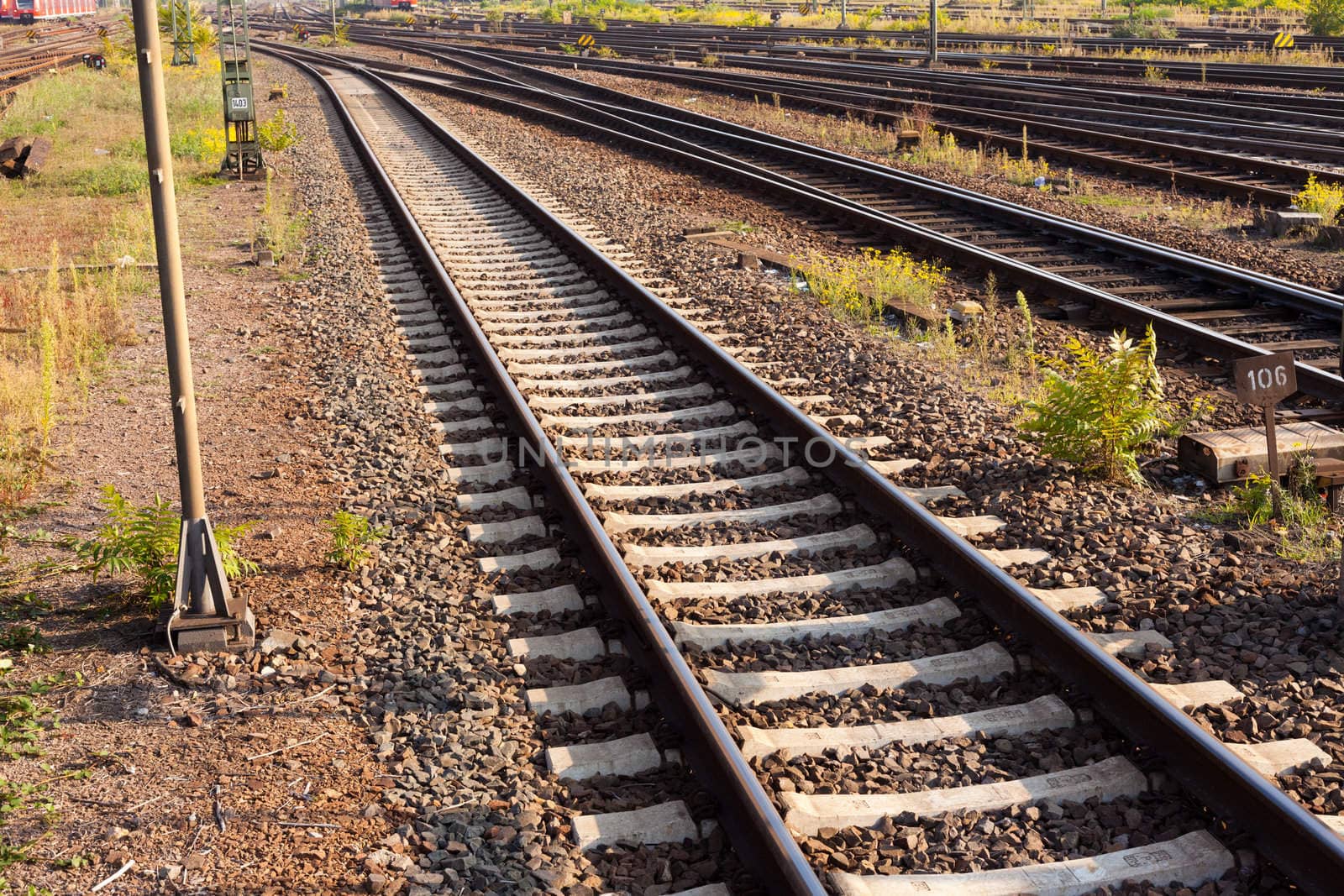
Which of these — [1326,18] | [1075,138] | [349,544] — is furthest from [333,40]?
[349,544]

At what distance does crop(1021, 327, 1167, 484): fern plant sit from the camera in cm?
719

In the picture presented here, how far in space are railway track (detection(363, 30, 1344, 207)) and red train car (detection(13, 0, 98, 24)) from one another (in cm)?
5863

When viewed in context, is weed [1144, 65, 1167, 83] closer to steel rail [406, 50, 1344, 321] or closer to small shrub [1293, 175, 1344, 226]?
steel rail [406, 50, 1344, 321]

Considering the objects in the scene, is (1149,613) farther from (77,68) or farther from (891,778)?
(77,68)

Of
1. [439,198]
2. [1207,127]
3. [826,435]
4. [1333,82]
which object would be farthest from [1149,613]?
[1333,82]

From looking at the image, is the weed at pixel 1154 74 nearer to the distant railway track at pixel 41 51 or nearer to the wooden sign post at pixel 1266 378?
the wooden sign post at pixel 1266 378

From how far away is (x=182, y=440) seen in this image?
5691 millimetres

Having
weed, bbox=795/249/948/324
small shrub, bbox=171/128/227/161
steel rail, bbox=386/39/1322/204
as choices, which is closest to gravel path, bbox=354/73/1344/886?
weed, bbox=795/249/948/324

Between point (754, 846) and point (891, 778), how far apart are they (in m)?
0.74

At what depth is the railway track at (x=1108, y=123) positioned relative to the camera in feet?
56.7

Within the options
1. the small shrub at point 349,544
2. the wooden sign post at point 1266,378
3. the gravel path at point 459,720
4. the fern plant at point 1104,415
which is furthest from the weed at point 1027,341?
the small shrub at point 349,544

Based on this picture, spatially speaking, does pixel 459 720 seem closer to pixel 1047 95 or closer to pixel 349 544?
pixel 349 544

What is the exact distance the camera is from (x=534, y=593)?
Answer: 19.5ft

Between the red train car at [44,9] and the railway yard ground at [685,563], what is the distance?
236ft
